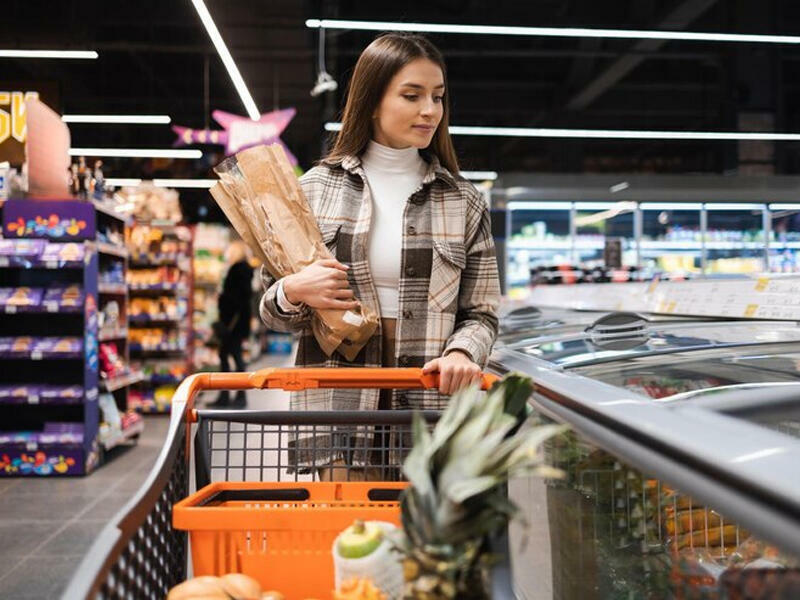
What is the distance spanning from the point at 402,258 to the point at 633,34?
7.40 meters

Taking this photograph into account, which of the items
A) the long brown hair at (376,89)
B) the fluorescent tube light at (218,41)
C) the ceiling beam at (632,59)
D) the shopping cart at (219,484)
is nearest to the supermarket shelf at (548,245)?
the ceiling beam at (632,59)

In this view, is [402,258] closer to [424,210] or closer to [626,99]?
[424,210]

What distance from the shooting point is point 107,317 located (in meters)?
6.59

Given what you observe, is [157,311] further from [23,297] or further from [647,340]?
[647,340]

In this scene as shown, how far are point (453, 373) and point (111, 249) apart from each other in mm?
5683

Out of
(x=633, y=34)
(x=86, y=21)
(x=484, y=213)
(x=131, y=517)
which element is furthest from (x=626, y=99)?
(x=131, y=517)

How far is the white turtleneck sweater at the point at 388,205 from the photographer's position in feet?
5.52

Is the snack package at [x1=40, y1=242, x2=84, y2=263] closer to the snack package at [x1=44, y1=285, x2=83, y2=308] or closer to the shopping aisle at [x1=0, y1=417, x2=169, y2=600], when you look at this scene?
the snack package at [x1=44, y1=285, x2=83, y2=308]

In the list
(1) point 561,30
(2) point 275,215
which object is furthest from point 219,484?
(1) point 561,30

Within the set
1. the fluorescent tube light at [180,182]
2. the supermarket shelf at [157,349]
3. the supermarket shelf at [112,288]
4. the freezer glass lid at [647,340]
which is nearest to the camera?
the freezer glass lid at [647,340]

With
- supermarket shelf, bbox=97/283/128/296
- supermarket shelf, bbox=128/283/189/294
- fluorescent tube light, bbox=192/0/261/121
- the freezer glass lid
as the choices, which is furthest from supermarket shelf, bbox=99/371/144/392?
the freezer glass lid

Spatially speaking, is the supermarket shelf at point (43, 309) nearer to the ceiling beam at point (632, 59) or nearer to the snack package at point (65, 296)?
the snack package at point (65, 296)

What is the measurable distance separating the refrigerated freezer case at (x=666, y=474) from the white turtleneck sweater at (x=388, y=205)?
38cm

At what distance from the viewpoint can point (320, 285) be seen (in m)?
1.46
